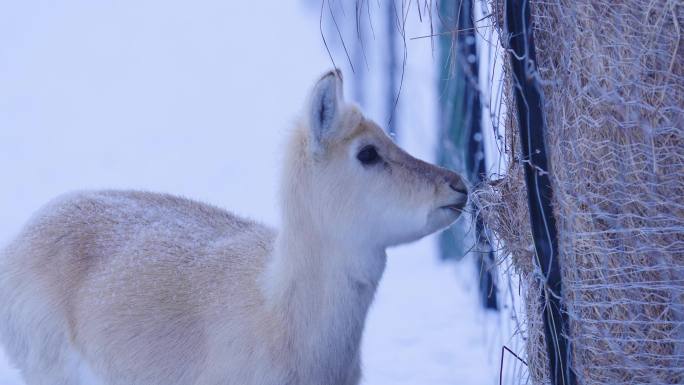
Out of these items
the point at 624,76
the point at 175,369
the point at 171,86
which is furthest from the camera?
the point at 171,86

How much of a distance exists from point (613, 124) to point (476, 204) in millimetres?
901

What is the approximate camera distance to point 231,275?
13.9ft

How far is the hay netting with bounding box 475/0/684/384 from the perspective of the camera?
2982 mm

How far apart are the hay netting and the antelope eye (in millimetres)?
876

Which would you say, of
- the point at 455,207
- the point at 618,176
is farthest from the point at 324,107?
the point at 618,176

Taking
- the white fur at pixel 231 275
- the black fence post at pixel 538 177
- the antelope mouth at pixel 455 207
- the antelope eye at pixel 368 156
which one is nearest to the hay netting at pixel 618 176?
the black fence post at pixel 538 177

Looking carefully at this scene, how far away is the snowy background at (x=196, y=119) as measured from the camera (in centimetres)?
712

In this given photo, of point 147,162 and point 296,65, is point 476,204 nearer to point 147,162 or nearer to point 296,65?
point 147,162

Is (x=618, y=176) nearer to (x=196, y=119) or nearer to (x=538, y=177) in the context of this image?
(x=538, y=177)

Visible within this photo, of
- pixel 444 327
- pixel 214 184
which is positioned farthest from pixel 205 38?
pixel 444 327

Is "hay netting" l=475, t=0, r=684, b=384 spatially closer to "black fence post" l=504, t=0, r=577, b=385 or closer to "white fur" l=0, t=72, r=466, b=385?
"black fence post" l=504, t=0, r=577, b=385

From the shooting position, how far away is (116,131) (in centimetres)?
1822

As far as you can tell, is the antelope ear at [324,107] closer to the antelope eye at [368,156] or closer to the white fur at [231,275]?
the white fur at [231,275]

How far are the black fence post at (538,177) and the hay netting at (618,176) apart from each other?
0.04 metres
